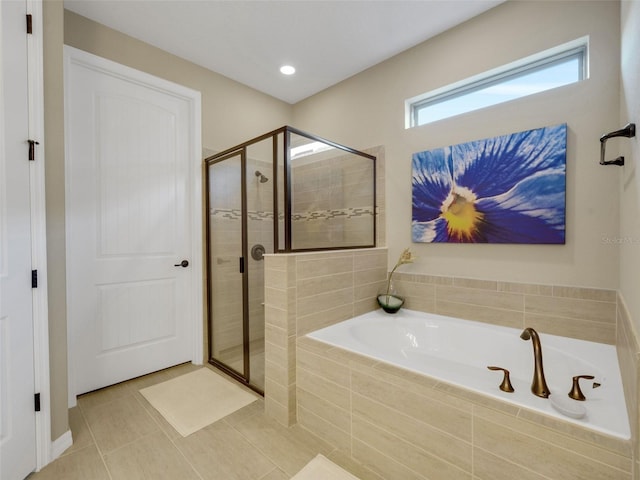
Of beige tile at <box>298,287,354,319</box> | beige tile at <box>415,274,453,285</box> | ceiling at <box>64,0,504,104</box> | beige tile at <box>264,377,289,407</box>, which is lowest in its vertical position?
beige tile at <box>264,377,289,407</box>

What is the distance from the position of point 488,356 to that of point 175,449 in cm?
199

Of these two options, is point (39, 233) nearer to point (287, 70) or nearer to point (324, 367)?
point (324, 367)

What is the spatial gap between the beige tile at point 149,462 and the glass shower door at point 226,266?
77 centimetres

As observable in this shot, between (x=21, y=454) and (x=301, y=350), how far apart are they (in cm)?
142

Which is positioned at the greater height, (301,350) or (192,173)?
(192,173)

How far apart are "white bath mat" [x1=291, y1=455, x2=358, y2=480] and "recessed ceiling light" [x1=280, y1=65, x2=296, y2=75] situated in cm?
306

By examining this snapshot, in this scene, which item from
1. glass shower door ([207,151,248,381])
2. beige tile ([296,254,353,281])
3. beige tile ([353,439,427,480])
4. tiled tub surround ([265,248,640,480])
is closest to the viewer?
tiled tub surround ([265,248,640,480])

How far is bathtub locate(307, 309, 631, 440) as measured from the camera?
1086 mm

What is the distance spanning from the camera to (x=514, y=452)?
1.04m

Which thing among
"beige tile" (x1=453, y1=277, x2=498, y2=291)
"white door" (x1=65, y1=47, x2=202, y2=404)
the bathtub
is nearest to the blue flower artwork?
"beige tile" (x1=453, y1=277, x2=498, y2=291)

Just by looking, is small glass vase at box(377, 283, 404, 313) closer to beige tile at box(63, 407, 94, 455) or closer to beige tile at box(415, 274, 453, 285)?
beige tile at box(415, 274, 453, 285)

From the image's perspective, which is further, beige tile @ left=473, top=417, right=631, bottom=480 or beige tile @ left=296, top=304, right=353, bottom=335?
beige tile @ left=296, top=304, right=353, bottom=335

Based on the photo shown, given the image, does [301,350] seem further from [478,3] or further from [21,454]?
[478,3]


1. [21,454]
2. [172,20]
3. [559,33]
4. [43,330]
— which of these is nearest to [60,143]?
[43,330]
